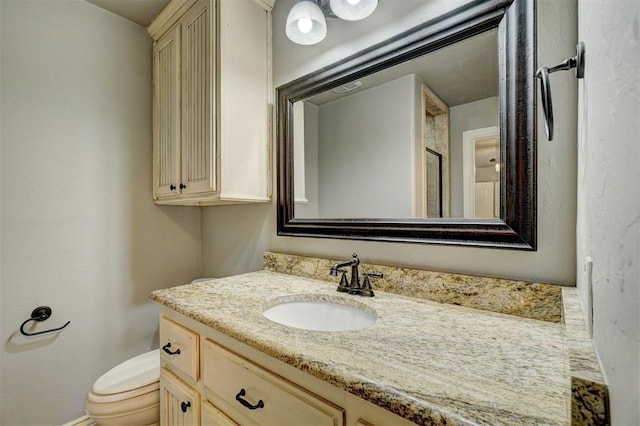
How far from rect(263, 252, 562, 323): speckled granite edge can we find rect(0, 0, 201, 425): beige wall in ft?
4.48

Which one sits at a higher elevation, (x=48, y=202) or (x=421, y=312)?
(x=48, y=202)

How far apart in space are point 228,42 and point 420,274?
52.8 inches

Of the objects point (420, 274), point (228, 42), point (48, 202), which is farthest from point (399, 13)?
point (48, 202)

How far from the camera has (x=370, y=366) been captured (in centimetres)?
58

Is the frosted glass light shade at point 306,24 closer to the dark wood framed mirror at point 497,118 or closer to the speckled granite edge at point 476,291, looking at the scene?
the dark wood framed mirror at point 497,118

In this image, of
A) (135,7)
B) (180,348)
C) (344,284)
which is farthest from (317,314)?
(135,7)

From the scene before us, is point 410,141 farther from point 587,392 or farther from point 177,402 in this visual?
point 177,402

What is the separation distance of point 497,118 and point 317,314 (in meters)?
0.89

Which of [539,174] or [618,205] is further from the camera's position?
[539,174]

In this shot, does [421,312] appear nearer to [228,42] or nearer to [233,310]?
[233,310]

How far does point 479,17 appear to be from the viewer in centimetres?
94

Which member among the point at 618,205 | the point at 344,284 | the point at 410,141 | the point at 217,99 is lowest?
the point at 344,284

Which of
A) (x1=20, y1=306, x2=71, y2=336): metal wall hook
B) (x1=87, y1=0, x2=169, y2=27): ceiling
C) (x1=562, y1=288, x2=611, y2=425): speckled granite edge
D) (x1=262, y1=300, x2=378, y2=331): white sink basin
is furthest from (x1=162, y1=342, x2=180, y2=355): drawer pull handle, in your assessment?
(x1=87, y1=0, x2=169, y2=27): ceiling

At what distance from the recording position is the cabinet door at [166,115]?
1651 millimetres
